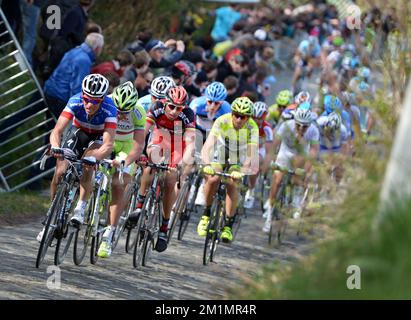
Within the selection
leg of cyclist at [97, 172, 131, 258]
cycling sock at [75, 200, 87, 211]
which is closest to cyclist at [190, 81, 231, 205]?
leg of cyclist at [97, 172, 131, 258]

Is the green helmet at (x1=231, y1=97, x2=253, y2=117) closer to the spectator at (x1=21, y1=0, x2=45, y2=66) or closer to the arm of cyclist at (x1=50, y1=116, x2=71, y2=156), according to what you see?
the arm of cyclist at (x1=50, y1=116, x2=71, y2=156)

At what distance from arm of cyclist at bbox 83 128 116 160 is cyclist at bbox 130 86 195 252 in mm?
1487

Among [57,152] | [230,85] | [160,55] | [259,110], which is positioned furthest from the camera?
[230,85]

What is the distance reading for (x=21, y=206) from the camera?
49.6ft

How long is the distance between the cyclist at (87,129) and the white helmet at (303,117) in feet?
16.1

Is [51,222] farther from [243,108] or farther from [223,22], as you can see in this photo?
[223,22]

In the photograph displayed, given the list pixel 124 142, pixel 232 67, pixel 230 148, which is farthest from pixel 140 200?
pixel 232 67

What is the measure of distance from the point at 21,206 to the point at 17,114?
1.44 metres

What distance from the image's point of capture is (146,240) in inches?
507

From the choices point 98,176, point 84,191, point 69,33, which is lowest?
point 84,191

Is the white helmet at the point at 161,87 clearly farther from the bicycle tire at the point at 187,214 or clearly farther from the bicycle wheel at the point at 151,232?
the bicycle tire at the point at 187,214

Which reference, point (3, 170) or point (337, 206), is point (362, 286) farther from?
point (3, 170)

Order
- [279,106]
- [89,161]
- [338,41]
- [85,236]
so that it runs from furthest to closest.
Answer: [338,41] → [279,106] → [85,236] → [89,161]
